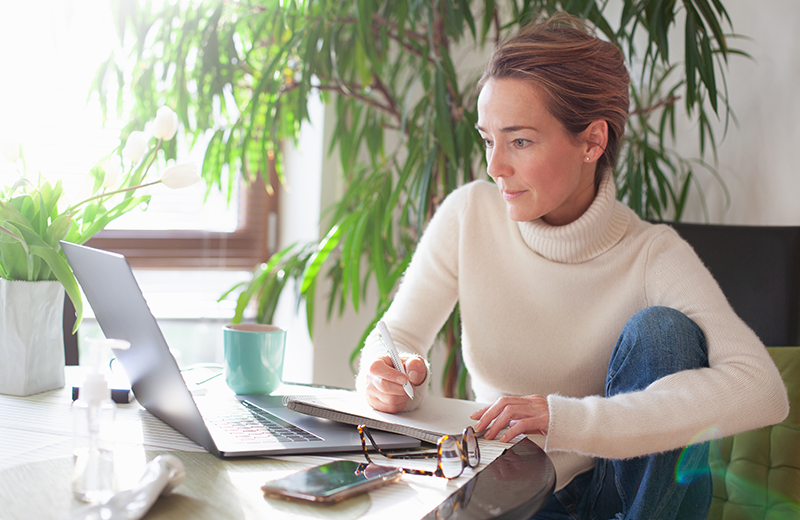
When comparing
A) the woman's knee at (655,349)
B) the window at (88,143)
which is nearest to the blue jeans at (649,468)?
the woman's knee at (655,349)

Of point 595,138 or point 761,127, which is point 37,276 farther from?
point 761,127

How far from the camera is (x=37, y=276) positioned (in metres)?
0.91

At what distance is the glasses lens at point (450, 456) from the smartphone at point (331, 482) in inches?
1.8

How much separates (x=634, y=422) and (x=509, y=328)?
0.43 meters

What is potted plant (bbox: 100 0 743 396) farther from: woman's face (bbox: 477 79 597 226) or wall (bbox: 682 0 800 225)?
woman's face (bbox: 477 79 597 226)

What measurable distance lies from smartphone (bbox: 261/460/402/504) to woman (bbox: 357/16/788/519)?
0.73ft

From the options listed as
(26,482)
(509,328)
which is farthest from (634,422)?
(26,482)

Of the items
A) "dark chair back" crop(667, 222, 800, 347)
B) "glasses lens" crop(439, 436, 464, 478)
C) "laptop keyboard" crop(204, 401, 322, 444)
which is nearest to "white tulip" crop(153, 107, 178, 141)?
"laptop keyboard" crop(204, 401, 322, 444)

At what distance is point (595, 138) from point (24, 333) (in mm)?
974

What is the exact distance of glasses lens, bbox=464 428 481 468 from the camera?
0.68 meters

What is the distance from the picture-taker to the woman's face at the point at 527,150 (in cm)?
112

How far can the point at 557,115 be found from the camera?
1.13 meters

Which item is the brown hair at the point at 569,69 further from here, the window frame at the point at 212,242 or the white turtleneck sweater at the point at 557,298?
the window frame at the point at 212,242

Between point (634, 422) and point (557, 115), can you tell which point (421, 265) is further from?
point (634, 422)
